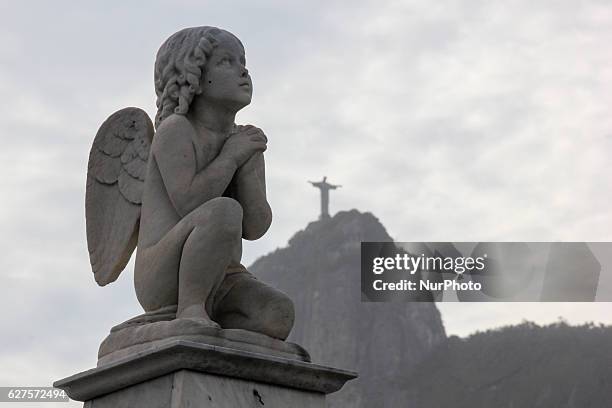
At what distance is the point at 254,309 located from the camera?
6.59m

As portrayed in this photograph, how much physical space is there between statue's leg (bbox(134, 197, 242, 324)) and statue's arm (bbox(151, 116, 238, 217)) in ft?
0.49

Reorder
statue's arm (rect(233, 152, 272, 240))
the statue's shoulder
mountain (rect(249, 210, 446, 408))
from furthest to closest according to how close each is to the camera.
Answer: mountain (rect(249, 210, 446, 408)) < statue's arm (rect(233, 152, 272, 240)) < the statue's shoulder

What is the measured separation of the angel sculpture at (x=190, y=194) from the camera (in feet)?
21.0

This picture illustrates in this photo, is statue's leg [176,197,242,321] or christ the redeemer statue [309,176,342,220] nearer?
statue's leg [176,197,242,321]

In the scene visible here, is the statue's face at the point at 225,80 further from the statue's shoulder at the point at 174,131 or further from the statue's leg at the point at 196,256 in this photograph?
the statue's leg at the point at 196,256

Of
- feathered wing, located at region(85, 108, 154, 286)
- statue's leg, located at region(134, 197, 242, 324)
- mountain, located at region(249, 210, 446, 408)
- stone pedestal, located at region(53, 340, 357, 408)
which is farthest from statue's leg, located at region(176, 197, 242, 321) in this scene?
mountain, located at region(249, 210, 446, 408)

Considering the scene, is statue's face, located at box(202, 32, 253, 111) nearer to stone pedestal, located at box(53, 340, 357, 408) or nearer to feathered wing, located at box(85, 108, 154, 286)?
feathered wing, located at box(85, 108, 154, 286)

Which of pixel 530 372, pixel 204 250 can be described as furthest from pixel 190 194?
pixel 530 372

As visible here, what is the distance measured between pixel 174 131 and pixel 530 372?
8565cm

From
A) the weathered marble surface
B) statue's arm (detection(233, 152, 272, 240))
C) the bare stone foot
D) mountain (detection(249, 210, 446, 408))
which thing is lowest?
the weathered marble surface

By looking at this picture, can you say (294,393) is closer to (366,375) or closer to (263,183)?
(263,183)

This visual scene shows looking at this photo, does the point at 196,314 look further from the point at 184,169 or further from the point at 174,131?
the point at 174,131

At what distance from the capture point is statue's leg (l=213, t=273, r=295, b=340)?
21.4 feet

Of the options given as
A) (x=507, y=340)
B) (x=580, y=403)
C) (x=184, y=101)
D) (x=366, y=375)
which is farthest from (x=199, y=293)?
(x=366, y=375)
